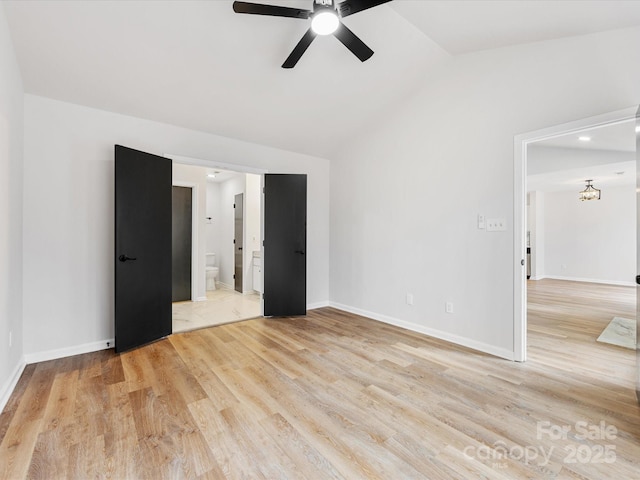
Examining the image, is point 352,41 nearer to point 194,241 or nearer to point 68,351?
point 68,351

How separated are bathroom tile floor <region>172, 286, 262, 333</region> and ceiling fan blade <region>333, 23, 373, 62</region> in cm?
347

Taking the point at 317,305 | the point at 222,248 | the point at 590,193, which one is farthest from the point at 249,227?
the point at 590,193

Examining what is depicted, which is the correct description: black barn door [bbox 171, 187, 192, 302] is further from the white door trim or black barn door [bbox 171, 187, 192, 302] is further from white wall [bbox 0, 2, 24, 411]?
the white door trim

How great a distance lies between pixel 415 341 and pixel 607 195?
7802 millimetres

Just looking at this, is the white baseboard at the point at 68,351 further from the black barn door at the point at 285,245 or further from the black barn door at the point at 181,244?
the black barn door at the point at 181,244

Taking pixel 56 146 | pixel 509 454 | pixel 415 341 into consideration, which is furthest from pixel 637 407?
→ pixel 56 146

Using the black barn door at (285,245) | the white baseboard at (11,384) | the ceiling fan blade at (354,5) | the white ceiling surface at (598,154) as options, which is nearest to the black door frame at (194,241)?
the black barn door at (285,245)

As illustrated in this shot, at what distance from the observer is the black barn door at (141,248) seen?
3.00 meters

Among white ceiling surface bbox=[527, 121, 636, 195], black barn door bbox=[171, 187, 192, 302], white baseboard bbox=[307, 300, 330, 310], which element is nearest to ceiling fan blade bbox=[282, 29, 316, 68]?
white ceiling surface bbox=[527, 121, 636, 195]

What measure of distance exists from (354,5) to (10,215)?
118 inches

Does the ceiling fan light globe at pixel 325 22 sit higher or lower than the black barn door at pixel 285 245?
higher

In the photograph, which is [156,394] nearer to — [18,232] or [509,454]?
[18,232]

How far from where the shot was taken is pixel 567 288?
A: 6906 millimetres

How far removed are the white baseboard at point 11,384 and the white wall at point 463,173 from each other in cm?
369
